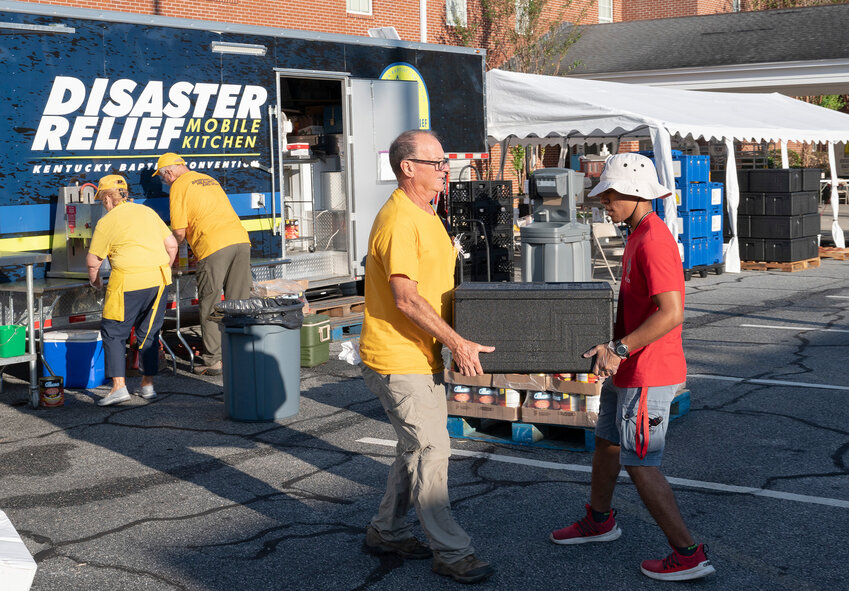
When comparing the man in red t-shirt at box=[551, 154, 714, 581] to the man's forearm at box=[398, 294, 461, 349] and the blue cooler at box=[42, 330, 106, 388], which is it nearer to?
the man's forearm at box=[398, 294, 461, 349]

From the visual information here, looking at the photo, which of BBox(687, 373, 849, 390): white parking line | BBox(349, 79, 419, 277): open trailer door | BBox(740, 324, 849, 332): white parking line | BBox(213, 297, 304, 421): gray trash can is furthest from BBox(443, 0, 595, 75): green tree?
BBox(213, 297, 304, 421): gray trash can

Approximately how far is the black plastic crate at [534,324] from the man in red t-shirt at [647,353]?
12cm

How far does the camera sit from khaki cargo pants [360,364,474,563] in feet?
14.5

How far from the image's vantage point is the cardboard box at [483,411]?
670 centimetres

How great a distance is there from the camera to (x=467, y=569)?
4477mm

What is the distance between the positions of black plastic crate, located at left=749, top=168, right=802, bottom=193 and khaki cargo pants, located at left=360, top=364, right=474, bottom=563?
13231mm

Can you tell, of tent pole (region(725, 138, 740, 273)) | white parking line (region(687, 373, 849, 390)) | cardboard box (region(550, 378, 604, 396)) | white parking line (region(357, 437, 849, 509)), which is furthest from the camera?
tent pole (region(725, 138, 740, 273))

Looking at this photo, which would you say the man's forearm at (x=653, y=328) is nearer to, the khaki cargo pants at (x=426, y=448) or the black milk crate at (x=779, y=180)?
the khaki cargo pants at (x=426, y=448)

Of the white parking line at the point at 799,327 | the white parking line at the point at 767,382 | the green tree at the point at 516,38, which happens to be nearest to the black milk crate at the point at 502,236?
the white parking line at the point at 799,327

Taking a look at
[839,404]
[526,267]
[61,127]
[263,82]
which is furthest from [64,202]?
[839,404]

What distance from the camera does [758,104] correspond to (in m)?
20.1

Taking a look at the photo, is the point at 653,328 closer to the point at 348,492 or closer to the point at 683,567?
the point at 683,567

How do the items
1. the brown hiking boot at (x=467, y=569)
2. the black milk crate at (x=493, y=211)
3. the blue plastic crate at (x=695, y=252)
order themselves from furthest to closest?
the blue plastic crate at (x=695, y=252)
the black milk crate at (x=493, y=211)
the brown hiking boot at (x=467, y=569)

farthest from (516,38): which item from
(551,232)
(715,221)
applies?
(551,232)
